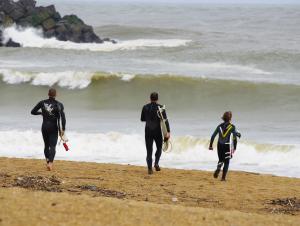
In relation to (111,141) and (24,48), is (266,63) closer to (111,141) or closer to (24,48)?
(24,48)

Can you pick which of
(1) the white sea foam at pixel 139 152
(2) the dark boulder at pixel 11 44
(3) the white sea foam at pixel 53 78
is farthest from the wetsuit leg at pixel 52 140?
(2) the dark boulder at pixel 11 44

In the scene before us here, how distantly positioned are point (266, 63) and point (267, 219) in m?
31.1

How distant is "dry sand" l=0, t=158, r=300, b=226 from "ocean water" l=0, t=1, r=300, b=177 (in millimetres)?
2971

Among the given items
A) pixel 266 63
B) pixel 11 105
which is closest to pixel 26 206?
pixel 11 105

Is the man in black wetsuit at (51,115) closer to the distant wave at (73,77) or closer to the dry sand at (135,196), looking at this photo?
the dry sand at (135,196)

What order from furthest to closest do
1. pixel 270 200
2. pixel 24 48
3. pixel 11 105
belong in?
1. pixel 24 48
2. pixel 11 105
3. pixel 270 200

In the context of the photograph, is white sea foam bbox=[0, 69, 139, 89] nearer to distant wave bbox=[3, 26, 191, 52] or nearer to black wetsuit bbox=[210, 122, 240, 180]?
distant wave bbox=[3, 26, 191, 52]

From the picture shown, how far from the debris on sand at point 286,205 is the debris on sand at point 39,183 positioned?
2.92 meters

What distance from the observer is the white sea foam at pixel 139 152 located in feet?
54.0

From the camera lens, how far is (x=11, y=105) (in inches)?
1099

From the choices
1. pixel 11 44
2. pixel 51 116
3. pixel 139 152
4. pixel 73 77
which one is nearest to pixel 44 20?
pixel 11 44

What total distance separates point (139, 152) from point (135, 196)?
24.4 feet

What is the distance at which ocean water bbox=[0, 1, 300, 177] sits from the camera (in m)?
17.9

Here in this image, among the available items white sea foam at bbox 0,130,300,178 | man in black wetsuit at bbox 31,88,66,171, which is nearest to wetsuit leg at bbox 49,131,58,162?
man in black wetsuit at bbox 31,88,66,171
